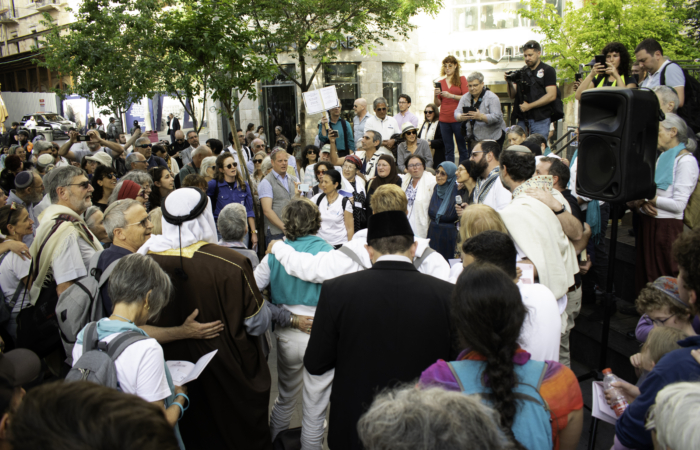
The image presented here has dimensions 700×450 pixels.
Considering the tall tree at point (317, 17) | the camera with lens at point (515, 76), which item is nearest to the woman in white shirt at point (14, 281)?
the camera with lens at point (515, 76)

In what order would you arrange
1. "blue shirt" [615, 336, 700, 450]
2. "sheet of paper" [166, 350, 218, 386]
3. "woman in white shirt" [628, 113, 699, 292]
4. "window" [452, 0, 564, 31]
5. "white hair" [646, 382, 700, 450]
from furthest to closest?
"window" [452, 0, 564, 31]
"woman in white shirt" [628, 113, 699, 292]
"sheet of paper" [166, 350, 218, 386]
"blue shirt" [615, 336, 700, 450]
"white hair" [646, 382, 700, 450]

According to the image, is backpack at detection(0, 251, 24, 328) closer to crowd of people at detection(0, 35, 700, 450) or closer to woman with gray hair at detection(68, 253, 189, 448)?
crowd of people at detection(0, 35, 700, 450)

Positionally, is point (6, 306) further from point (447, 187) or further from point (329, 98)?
point (329, 98)

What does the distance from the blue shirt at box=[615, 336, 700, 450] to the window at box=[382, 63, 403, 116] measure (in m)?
19.4

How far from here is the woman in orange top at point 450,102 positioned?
8672mm

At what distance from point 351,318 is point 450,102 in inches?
274

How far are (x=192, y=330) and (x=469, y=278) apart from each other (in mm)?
1870

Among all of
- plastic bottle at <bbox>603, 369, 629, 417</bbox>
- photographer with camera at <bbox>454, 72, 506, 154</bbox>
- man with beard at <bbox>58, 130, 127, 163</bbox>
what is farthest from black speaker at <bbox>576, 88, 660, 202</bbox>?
man with beard at <bbox>58, 130, 127, 163</bbox>

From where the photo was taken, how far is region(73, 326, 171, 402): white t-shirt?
2182mm

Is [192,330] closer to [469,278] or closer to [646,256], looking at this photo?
[469,278]

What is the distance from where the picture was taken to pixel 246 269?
3.10 meters

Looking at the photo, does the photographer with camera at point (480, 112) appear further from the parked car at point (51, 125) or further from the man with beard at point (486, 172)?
the parked car at point (51, 125)

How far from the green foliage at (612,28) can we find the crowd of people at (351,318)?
10.3 meters

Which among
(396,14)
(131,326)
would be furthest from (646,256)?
(396,14)
